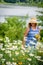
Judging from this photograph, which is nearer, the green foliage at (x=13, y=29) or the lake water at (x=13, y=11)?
the green foliage at (x=13, y=29)

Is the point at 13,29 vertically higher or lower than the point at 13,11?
higher

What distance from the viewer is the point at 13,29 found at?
5.86m

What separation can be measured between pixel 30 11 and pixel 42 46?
14.6 feet

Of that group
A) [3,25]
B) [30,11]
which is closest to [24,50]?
[3,25]

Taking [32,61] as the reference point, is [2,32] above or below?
below

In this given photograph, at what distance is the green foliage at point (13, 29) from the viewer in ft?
19.1

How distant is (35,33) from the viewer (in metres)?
5.14

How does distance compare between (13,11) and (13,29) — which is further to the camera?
(13,11)

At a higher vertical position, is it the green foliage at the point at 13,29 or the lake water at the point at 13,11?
the green foliage at the point at 13,29

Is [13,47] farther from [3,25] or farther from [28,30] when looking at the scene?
[3,25]

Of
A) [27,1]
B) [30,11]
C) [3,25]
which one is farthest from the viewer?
[30,11]

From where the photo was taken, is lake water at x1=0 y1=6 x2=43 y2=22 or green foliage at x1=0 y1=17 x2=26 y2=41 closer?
green foliage at x1=0 y1=17 x2=26 y2=41

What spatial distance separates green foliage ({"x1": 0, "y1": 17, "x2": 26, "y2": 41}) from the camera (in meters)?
5.82

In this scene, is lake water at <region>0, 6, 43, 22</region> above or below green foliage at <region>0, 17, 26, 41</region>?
below
